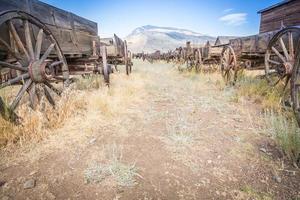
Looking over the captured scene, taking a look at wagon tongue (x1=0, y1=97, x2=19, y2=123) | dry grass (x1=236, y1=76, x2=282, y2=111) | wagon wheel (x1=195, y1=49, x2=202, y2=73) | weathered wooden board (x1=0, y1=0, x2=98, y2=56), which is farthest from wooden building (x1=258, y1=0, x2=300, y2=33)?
wagon tongue (x1=0, y1=97, x2=19, y2=123)

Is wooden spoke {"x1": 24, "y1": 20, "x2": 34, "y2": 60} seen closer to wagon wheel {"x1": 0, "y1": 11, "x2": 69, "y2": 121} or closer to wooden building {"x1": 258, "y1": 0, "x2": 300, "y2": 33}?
wagon wheel {"x1": 0, "y1": 11, "x2": 69, "y2": 121}

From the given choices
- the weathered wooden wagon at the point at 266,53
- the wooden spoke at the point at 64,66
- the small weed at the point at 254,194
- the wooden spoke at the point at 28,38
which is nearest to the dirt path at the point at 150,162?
the small weed at the point at 254,194

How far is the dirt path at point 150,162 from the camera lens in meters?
1.75

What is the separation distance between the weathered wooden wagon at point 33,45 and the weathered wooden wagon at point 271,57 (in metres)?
3.44

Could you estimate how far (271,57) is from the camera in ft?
17.1

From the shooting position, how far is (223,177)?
6.33 feet

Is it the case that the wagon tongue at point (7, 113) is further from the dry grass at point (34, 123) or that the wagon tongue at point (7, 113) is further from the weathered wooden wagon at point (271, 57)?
the weathered wooden wagon at point (271, 57)

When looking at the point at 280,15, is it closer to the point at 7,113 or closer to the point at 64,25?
the point at 64,25

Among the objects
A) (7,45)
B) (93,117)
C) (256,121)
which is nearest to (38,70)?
(7,45)

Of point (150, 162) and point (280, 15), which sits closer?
point (150, 162)

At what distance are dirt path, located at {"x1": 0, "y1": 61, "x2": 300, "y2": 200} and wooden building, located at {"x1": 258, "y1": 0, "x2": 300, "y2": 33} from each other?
15.8 metres

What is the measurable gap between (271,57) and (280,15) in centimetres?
1607

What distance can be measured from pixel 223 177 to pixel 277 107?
2.58 meters

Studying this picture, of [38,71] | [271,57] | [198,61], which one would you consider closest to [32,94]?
[38,71]
